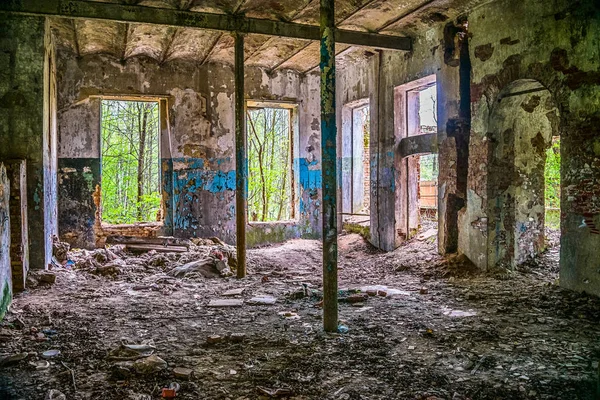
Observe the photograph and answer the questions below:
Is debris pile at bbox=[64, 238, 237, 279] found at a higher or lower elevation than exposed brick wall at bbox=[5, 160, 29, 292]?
lower

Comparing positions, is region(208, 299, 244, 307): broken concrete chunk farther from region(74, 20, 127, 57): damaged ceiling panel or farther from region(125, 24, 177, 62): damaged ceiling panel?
region(74, 20, 127, 57): damaged ceiling panel

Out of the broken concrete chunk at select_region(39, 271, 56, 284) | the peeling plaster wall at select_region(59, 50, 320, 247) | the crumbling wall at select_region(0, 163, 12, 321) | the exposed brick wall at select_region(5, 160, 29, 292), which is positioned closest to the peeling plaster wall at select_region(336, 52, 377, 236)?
the peeling plaster wall at select_region(59, 50, 320, 247)

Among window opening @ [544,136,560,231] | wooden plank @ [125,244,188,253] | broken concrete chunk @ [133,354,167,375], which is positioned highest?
window opening @ [544,136,560,231]

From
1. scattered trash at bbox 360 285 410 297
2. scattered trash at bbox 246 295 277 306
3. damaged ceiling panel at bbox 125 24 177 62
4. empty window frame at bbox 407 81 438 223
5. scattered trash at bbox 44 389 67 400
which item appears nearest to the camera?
scattered trash at bbox 44 389 67 400

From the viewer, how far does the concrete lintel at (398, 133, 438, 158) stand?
9203mm

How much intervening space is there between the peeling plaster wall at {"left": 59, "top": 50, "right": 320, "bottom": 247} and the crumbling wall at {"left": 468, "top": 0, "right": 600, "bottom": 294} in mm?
5880

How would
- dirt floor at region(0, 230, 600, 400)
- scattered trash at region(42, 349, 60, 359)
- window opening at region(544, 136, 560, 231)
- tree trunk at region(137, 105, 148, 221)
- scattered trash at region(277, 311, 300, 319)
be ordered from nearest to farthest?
dirt floor at region(0, 230, 600, 400) < scattered trash at region(42, 349, 60, 359) < scattered trash at region(277, 311, 300, 319) < window opening at region(544, 136, 560, 231) < tree trunk at region(137, 105, 148, 221)

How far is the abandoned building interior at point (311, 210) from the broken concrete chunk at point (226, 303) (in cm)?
5

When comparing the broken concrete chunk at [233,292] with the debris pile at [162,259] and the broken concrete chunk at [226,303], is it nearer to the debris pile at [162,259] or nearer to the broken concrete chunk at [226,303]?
the broken concrete chunk at [226,303]

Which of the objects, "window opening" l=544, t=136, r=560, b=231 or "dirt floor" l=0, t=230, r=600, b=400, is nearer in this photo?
"dirt floor" l=0, t=230, r=600, b=400

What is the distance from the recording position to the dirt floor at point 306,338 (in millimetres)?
3697

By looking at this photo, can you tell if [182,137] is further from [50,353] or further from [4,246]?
[50,353]

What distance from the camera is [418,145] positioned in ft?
31.6

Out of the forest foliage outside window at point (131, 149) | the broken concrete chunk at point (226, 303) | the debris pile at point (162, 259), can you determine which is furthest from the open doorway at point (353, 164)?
the forest foliage outside window at point (131, 149)
